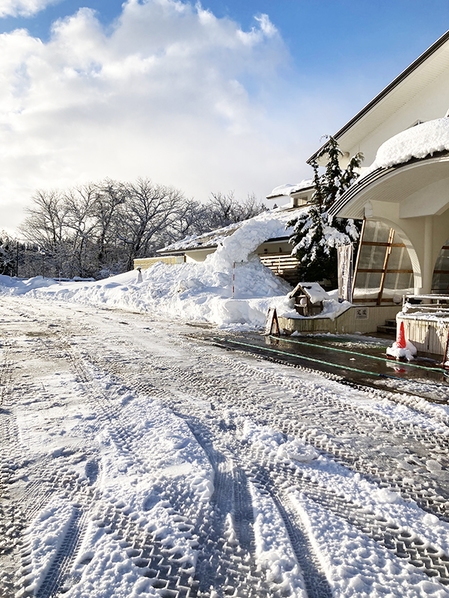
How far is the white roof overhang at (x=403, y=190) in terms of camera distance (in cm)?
1048

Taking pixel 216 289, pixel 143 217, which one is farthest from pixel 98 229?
pixel 216 289

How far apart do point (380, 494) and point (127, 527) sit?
1968 millimetres

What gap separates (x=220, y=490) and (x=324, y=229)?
14.1 meters

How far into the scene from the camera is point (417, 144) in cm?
948

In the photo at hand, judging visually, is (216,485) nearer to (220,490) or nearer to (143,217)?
(220,490)

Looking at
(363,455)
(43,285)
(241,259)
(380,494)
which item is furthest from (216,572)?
(43,285)

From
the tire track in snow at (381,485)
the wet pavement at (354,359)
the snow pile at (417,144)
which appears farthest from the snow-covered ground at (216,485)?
the snow pile at (417,144)

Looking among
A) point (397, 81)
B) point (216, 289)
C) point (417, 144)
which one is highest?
point (397, 81)

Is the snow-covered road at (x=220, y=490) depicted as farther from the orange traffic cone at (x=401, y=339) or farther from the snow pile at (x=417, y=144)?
the snow pile at (x=417, y=144)

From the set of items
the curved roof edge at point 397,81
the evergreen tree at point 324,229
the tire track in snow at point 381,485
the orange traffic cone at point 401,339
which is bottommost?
the tire track in snow at point 381,485

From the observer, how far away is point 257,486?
3.32 meters

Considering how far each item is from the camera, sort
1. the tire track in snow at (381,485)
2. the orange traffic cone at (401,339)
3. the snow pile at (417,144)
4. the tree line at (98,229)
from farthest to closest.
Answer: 1. the tree line at (98,229)
2. the snow pile at (417,144)
3. the orange traffic cone at (401,339)
4. the tire track in snow at (381,485)

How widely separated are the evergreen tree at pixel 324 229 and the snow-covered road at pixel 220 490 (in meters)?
10.6

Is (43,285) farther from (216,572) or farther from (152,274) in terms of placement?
(216,572)
